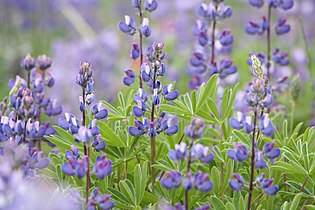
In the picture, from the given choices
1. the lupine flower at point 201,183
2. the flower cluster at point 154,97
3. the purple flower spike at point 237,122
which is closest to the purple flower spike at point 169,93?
Result: the flower cluster at point 154,97

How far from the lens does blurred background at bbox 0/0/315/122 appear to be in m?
4.33

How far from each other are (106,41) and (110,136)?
3767mm

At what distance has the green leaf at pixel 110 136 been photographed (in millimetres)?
1937

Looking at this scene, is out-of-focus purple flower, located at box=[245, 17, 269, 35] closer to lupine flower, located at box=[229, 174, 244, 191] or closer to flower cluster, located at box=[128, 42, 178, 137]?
flower cluster, located at box=[128, 42, 178, 137]

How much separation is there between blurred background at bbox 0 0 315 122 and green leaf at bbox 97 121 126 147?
1.46 m

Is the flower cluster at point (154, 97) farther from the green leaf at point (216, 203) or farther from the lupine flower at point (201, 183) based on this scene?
the lupine flower at point (201, 183)

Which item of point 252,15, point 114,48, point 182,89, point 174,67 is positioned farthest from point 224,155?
point 252,15

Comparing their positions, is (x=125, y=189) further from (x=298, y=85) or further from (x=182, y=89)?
(x=182, y=89)

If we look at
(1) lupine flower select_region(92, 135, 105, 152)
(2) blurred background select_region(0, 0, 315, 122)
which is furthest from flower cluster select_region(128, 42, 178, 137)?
(2) blurred background select_region(0, 0, 315, 122)

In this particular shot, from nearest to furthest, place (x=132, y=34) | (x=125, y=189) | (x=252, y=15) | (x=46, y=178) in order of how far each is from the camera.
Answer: (x=125, y=189), (x=46, y=178), (x=132, y=34), (x=252, y=15)

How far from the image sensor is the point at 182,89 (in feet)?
14.1

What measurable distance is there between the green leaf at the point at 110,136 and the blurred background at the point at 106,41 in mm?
1459

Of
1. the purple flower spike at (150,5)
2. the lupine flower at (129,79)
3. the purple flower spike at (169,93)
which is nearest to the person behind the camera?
the purple flower spike at (169,93)

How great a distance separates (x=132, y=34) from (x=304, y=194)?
765 mm
